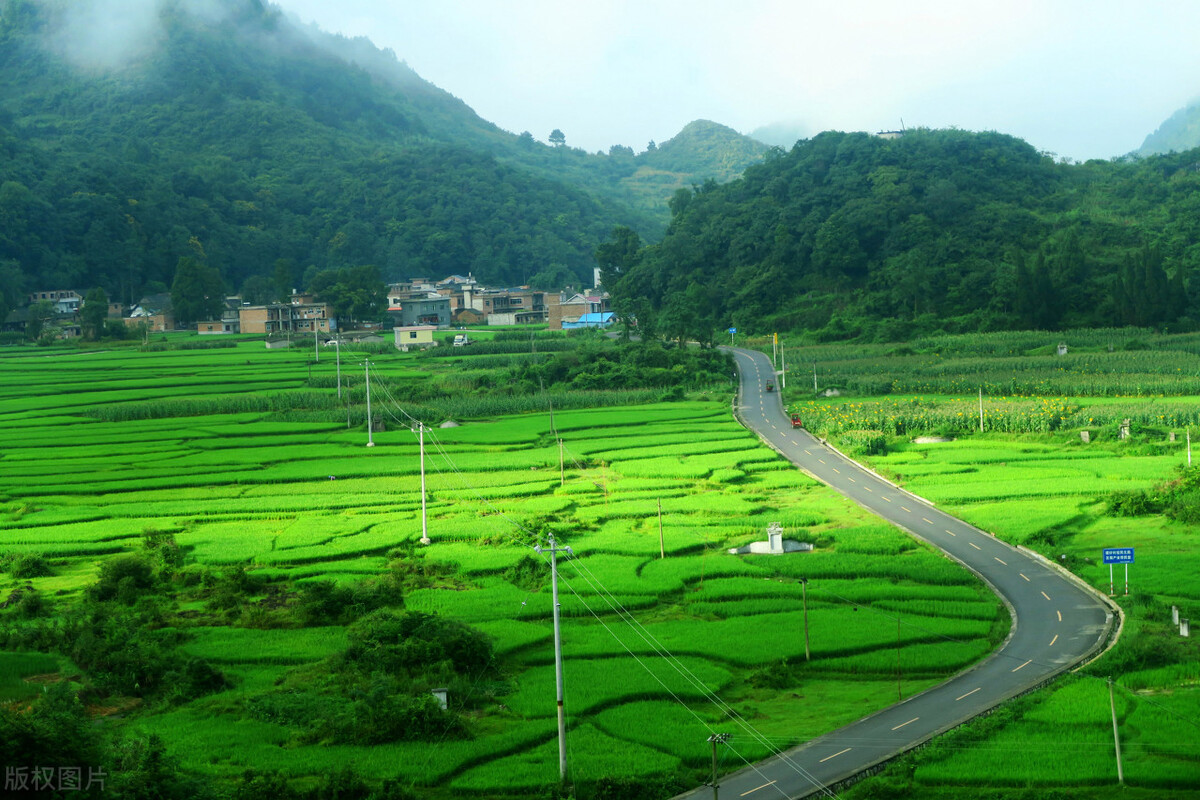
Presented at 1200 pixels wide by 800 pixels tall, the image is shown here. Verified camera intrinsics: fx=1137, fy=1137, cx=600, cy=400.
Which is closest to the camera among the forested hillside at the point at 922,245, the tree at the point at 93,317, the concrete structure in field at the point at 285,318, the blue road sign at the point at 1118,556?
the blue road sign at the point at 1118,556

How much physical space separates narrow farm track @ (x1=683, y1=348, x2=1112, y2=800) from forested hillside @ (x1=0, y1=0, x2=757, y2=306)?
7725 centimetres

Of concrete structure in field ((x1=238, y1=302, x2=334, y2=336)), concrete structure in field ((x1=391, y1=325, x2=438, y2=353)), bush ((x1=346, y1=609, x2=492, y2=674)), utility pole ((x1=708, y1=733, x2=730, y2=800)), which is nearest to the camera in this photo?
utility pole ((x1=708, y1=733, x2=730, y2=800))

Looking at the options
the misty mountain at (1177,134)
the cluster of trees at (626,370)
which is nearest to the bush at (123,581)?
the cluster of trees at (626,370)

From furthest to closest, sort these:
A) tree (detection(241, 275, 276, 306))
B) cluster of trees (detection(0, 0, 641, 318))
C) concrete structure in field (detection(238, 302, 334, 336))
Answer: tree (detection(241, 275, 276, 306)) < cluster of trees (detection(0, 0, 641, 318)) < concrete structure in field (detection(238, 302, 334, 336))

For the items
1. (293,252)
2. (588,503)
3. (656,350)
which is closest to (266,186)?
(293,252)

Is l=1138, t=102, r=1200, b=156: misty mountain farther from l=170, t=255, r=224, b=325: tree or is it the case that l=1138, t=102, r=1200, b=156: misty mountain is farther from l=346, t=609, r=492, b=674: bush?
l=346, t=609, r=492, b=674: bush

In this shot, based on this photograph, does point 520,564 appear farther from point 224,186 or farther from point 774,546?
point 224,186

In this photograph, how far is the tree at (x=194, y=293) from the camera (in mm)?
91500

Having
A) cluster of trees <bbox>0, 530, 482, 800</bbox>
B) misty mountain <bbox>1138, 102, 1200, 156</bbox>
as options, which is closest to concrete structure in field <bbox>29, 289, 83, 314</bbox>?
cluster of trees <bbox>0, 530, 482, 800</bbox>

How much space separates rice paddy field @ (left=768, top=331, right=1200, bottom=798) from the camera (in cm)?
1698

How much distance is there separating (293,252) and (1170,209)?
81.0 metres

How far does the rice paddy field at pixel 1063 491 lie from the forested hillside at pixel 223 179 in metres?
58.6

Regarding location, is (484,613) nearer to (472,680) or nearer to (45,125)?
(472,680)

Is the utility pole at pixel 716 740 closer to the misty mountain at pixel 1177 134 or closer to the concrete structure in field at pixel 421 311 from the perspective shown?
the concrete structure in field at pixel 421 311
